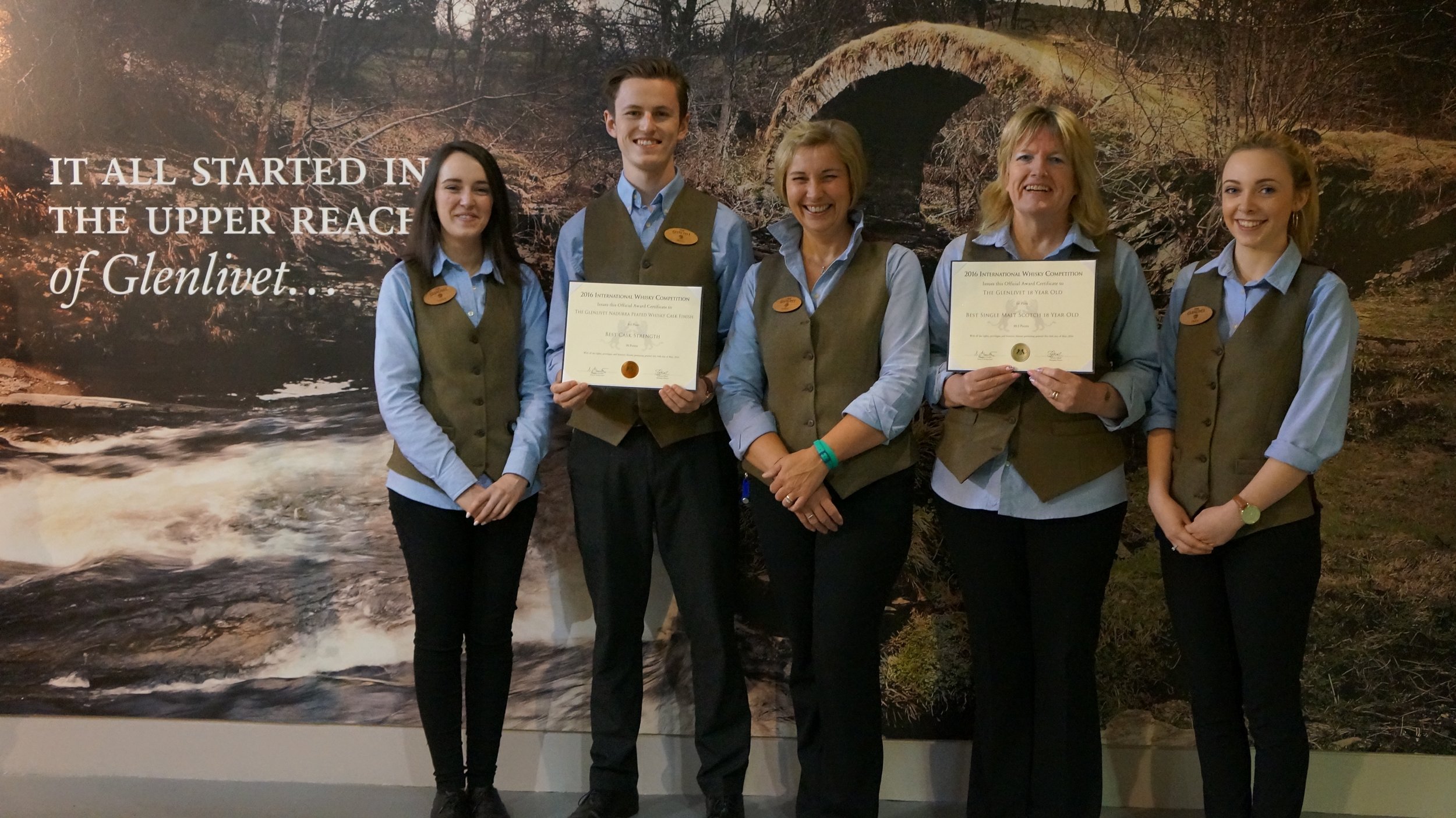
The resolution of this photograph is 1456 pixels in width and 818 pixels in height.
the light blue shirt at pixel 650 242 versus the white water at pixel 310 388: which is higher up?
the light blue shirt at pixel 650 242

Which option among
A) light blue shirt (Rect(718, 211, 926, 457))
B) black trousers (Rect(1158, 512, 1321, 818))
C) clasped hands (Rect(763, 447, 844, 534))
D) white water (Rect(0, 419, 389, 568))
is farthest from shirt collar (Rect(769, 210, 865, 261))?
white water (Rect(0, 419, 389, 568))

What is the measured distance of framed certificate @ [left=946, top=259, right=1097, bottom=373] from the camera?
1886mm

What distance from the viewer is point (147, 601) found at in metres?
2.70

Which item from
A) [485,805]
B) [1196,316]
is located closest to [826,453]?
[1196,316]

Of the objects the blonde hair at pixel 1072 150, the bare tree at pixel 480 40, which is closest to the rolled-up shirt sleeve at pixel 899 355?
the blonde hair at pixel 1072 150

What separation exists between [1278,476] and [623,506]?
4.41 feet

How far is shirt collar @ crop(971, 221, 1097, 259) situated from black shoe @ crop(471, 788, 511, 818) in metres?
1.75

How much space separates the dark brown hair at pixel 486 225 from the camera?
2.20m

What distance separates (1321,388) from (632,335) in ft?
→ 4.47

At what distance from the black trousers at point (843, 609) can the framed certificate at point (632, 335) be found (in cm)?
32

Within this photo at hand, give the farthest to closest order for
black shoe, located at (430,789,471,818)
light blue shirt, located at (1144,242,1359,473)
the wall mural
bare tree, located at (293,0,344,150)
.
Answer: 1. bare tree, located at (293,0,344,150)
2. the wall mural
3. black shoe, located at (430,789,471,818)
4. light blue shirt, located at (1144,242,1359,473)

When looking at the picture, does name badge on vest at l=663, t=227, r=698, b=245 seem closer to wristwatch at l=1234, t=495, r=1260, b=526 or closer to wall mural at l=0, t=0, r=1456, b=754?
wall mural at l=0, t=0, r=1456, b=754

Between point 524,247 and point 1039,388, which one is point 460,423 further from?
point 1039,388

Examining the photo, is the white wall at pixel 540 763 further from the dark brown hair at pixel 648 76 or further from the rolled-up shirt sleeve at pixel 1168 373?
the dark brown hair at pixel 648 76
